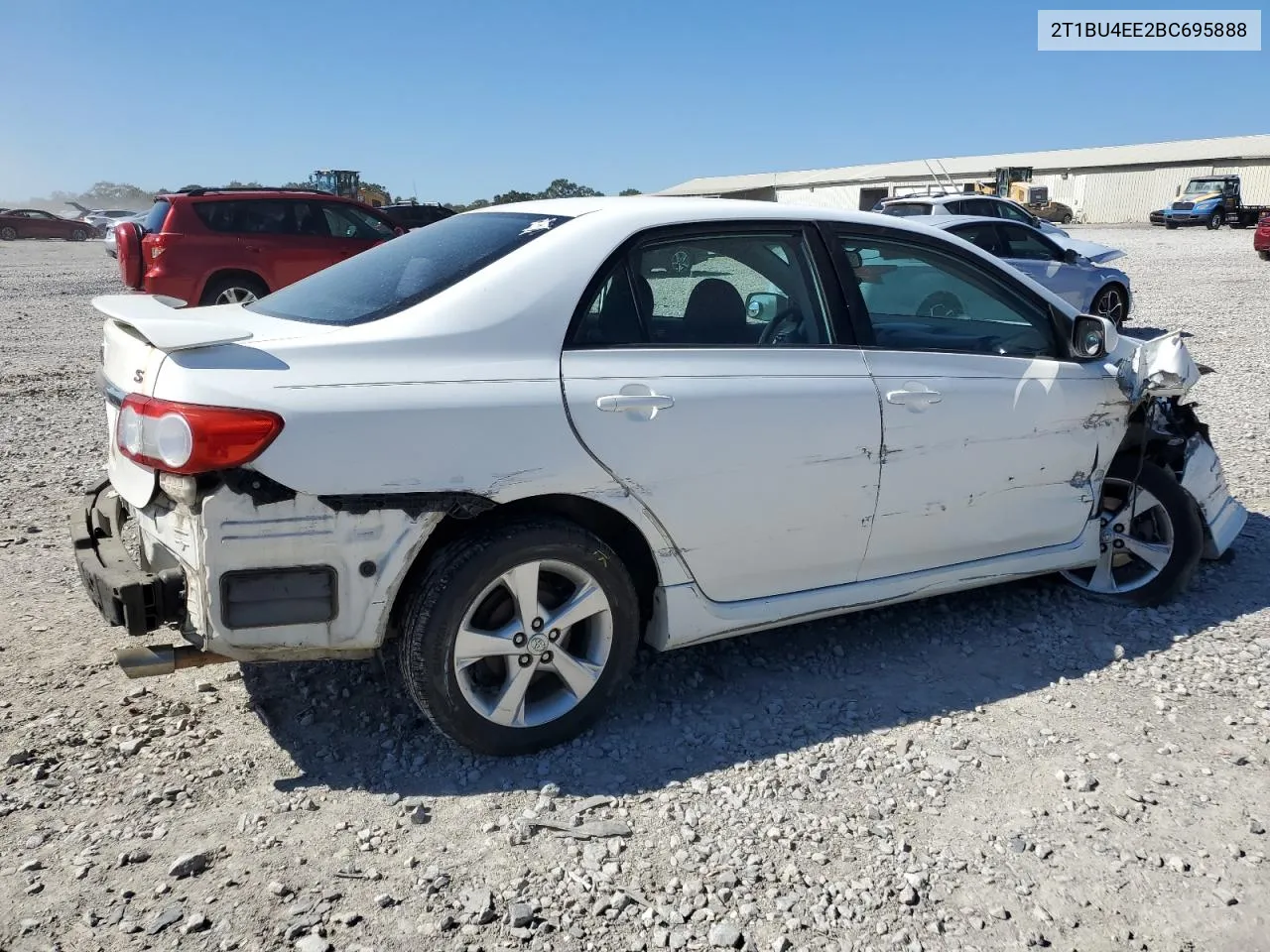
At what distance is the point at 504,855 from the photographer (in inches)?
111

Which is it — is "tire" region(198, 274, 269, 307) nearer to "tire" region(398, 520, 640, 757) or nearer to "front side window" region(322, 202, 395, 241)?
"front side window" region(322, 202, 395, 241)

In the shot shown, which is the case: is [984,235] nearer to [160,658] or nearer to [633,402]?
[633,402]

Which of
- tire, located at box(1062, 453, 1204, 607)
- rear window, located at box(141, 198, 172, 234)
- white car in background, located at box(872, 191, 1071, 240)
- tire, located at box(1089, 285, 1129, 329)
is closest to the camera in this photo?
tire, located at box(1062, 453, 1204, 607)

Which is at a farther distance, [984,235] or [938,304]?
[984,235]

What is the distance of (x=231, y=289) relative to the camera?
12188mm

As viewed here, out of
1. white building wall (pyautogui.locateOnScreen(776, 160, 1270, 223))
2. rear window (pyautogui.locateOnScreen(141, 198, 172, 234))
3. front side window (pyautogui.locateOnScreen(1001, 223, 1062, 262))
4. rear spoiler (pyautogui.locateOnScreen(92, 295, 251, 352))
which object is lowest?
rear spoiler (pyautogui.locateOnScreen(92, 295, 251, 352))

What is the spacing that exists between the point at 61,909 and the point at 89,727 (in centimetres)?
96

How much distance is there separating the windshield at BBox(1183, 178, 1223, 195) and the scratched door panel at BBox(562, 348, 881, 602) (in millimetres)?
43781

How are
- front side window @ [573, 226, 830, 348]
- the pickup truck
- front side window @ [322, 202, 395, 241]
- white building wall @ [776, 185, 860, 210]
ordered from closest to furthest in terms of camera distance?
front side window @ [573, 226, 830, 348]
front side window @ [322, 202, 395, 241]
the pickup truck
white building wall @ [776, 185, 860, 210]

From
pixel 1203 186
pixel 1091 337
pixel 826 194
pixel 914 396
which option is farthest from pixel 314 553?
pixel 826 194

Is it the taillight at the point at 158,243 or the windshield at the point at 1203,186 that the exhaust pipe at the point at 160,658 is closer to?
the taillight at the point at 158,243

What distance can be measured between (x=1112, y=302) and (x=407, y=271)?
11837 mm

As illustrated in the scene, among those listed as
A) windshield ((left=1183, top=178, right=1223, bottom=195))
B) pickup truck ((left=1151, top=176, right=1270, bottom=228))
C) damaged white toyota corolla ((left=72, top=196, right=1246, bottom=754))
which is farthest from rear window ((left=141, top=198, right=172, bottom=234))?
windshield ((left=1183, top=178, right=1223, bottom=195))

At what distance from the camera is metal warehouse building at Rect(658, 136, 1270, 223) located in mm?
53250
